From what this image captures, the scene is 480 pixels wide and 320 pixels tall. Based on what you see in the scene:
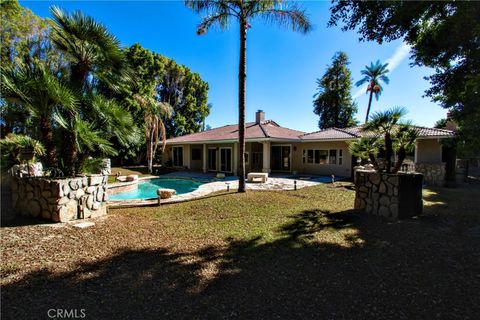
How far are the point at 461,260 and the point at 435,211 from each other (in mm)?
4483

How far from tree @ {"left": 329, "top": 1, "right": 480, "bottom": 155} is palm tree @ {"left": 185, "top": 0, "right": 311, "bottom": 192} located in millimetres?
3766

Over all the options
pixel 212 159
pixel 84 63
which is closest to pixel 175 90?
pixel 212 159

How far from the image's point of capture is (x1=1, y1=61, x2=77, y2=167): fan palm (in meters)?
5.62

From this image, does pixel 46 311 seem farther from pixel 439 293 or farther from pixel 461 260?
pixel 461 260

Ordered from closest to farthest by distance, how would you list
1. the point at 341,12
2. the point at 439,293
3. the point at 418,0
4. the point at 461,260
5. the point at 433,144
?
the point at 439,293 < the point at 461,260 < the point at 418,0 < the point at 341,12 < the point at 433,144

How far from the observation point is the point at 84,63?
6914 mm

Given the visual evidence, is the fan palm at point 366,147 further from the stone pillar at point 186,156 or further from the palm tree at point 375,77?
the palm tree at point 375,77

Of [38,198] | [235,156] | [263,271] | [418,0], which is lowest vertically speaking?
[263,271]

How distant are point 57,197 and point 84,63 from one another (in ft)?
12.6

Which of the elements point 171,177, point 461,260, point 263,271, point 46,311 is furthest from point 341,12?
point 171,177

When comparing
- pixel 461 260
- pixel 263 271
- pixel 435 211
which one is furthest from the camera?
pixel 435 211

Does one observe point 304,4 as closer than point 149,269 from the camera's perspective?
No

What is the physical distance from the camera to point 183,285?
350 cm

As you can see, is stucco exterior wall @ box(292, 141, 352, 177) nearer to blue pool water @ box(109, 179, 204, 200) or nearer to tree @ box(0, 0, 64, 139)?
blue pool water @ box(109, 179, 204, 200)
